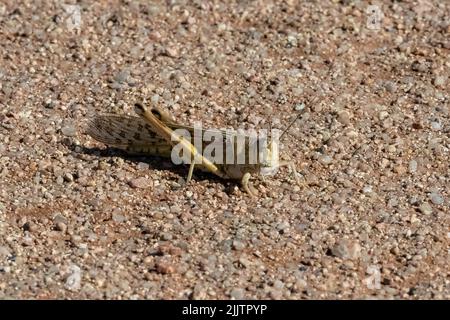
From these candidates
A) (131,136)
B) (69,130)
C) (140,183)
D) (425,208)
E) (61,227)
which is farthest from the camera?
(69,130)

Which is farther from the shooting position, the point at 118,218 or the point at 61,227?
the point at 118,218

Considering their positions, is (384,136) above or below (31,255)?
above

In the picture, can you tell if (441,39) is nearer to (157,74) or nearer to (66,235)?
(157,74)

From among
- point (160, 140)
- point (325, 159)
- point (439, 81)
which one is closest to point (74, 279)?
point (160, 140)

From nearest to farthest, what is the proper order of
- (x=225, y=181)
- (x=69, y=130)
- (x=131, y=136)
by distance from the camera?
(x=225, y=181)
(x=131, y=136)
(x=69, y=130)

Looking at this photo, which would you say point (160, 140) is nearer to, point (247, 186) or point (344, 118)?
point (247, 186)

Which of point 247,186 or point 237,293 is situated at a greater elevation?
point 247,186

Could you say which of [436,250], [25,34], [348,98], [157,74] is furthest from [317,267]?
[25,34]
